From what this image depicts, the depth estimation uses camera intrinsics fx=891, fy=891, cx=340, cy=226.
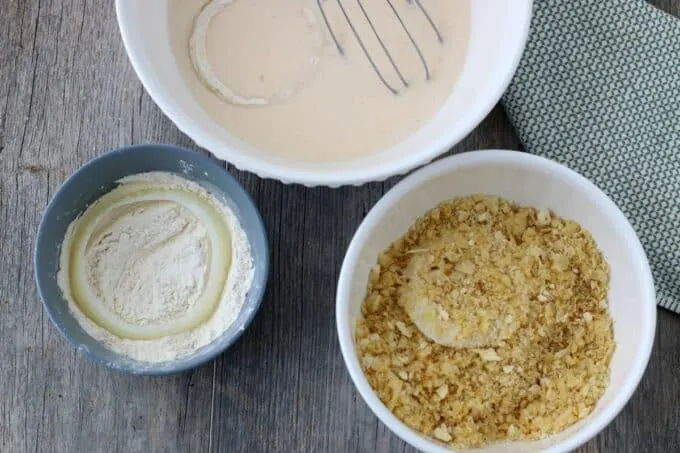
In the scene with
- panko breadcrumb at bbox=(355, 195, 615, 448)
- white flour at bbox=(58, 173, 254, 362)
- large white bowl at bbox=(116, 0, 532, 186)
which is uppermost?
large white bowl at bbox=(116, 0, 532, 186)

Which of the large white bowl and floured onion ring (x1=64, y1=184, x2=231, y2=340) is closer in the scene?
the large white bowl

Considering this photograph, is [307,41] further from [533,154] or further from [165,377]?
[165,377]

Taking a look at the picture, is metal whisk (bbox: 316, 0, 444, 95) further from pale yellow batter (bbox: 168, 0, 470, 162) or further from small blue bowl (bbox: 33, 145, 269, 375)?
small blue bowl (bbox: 33, 145, 269, 375)

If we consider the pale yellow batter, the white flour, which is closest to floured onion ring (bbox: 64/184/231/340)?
the white flour

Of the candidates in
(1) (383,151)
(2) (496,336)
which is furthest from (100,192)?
(2) (496,336)

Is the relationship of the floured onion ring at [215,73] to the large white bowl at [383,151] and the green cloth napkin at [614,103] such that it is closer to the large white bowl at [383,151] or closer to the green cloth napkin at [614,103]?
the large white bowl at [383,151]

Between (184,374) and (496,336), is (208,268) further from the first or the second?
(496,336)
